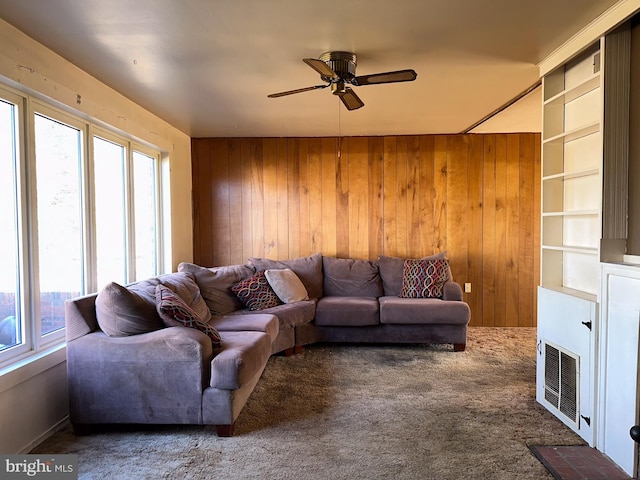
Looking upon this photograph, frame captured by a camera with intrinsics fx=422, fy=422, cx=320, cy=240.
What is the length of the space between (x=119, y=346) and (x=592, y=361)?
8.78ft

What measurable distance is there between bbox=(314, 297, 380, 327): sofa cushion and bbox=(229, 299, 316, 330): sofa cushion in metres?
0.11

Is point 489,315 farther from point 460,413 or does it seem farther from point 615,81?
point 615,81

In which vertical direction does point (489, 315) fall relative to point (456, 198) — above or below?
below

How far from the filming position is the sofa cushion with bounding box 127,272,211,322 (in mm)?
3062

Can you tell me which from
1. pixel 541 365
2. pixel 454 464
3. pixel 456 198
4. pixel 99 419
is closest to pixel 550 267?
pixel 541 365

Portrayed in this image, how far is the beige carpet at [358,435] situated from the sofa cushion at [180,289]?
2.64 feet

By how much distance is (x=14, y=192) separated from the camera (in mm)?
2432

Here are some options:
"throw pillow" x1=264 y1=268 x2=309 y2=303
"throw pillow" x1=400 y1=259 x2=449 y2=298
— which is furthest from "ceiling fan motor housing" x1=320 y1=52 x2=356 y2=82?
"throw pillow" x1=400 y1=259 x2=449 y2=298

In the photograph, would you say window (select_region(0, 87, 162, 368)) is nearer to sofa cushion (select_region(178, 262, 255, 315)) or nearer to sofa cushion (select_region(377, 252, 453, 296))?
sofa cushion (select_region(178, 262, 255, 315))

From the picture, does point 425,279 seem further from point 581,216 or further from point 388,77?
point 388,77

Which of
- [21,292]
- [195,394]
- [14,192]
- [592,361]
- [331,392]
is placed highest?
[14,192]

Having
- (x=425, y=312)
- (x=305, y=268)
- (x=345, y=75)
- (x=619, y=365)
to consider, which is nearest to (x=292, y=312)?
(x=305, y=268)

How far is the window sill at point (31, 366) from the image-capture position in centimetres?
219

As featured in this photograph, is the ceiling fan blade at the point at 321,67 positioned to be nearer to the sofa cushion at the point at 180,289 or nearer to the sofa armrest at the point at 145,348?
the sofa armrest at the point at 145,348
